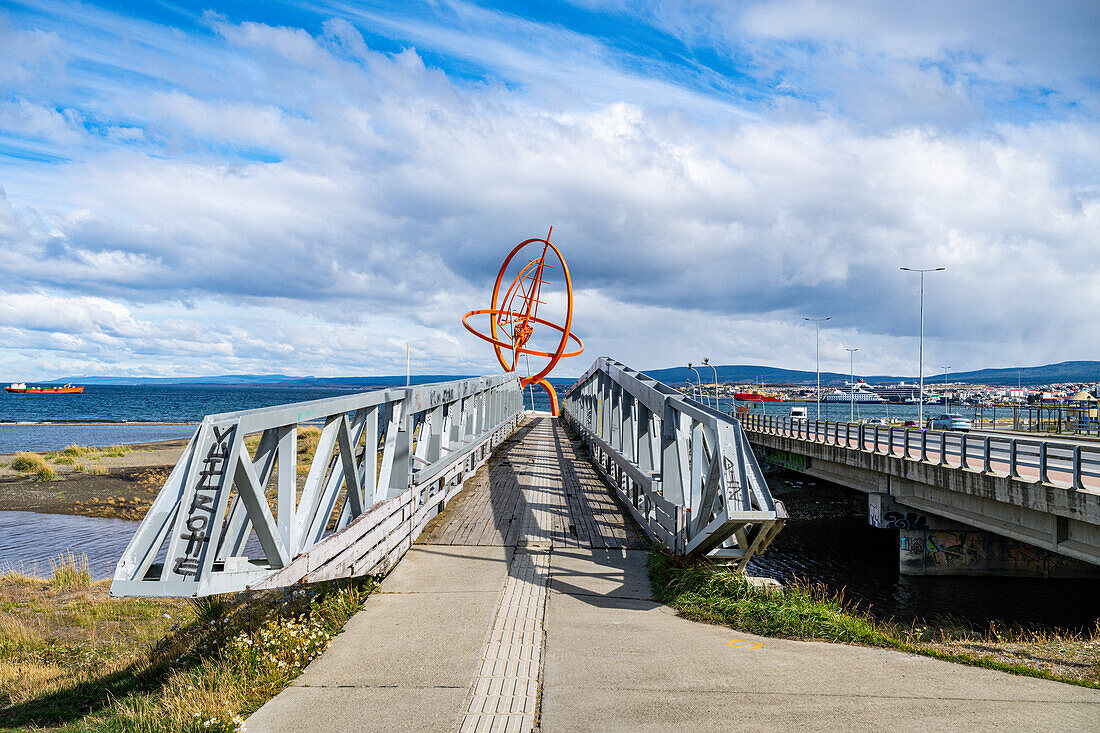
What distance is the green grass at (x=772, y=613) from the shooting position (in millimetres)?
6238

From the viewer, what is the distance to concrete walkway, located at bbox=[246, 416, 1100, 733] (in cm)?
462

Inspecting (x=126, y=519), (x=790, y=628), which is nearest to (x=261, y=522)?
(x=790, y=628)

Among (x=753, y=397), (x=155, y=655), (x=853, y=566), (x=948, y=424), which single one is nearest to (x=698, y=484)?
(x=155, y=655)

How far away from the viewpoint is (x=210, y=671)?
5688mm

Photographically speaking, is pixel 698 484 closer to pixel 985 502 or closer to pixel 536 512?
pixel 536 512

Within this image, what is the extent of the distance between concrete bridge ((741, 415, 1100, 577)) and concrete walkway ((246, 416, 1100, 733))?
1045cm

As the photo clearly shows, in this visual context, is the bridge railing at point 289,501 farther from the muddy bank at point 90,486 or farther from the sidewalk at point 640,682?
the muddy bank at point 90,486

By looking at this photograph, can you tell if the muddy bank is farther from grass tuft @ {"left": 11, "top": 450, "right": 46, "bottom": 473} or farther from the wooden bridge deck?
the wooden bridge deck

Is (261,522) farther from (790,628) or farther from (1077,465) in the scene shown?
(1077,465)

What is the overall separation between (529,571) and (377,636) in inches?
102

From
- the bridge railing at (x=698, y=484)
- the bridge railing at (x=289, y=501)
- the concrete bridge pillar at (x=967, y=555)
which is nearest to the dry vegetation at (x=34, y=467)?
the bridge railing at (x=289, y=501)

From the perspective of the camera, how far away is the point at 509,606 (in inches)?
280

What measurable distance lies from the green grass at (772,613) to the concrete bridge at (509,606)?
23 centimetres

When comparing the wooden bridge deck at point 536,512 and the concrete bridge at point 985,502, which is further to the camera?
the concrete bridge at point 985,502
